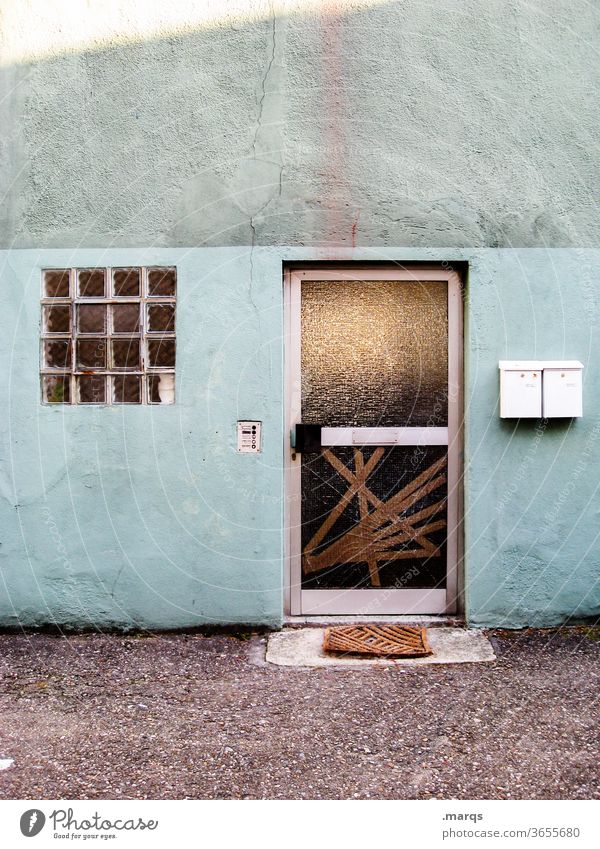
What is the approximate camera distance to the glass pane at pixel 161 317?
14.5ft

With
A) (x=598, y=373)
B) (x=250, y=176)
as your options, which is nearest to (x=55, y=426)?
(x=250, y=176)

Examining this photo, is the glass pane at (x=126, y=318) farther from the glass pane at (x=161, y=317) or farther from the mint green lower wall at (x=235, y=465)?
the mint green lower wall at (x=235, y=465)

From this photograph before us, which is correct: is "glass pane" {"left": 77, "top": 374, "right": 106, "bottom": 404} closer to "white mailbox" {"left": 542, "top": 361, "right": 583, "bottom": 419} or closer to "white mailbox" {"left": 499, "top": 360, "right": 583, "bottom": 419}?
"white mailbox" {"left": 499, "top": 360, "right": 583, "bottom": 419}

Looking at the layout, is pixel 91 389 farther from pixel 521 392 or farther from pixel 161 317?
pixel 521 392

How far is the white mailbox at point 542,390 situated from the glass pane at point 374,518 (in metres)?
0.53

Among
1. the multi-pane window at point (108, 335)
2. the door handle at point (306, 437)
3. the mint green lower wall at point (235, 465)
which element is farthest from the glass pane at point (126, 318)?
the door handle at point (306, 437)

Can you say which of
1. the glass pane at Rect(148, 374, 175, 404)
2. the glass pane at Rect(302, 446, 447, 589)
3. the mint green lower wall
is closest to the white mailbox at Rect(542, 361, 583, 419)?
the mint green lower wall

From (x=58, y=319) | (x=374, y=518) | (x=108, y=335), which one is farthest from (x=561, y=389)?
(x=58, y=319)

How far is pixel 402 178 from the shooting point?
4.30 metres

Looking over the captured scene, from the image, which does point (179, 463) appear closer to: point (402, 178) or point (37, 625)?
point (37, 625)

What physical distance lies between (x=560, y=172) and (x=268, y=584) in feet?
9.73

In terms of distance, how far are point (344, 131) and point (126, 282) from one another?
1.56 meters

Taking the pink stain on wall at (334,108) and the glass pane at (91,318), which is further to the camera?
the glass pane at (91,318)

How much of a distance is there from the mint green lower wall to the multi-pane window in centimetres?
8
